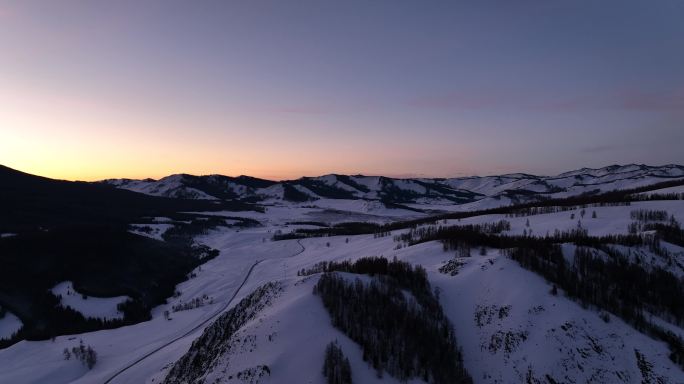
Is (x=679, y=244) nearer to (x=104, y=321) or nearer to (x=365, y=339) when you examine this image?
(x=365, y=339)

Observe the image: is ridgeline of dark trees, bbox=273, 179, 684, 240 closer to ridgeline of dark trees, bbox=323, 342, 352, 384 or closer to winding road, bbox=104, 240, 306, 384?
winding road, bbox=104, 240, 306, 384

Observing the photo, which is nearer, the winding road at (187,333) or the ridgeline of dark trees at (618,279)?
the ridgeline of dark trees at (618,279)

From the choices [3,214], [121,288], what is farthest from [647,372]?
[3,214]

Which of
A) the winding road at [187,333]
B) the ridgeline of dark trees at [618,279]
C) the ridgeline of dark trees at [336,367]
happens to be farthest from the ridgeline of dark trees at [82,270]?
the ridgeline of dark trees at [618,279]

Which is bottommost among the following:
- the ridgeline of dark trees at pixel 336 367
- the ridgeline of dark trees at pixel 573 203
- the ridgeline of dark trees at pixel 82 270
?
the ridgeline of dark trees at pixel 82 270

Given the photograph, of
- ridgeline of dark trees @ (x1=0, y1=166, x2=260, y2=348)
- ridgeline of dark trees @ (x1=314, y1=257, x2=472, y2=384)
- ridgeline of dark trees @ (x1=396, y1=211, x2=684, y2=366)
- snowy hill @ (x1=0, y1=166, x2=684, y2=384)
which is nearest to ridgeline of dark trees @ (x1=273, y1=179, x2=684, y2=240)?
snowy hill @ (x1=0, y1=166, x2=684, y2=384)

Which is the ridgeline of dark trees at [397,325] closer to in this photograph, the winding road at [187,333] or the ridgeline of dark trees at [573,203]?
the winding road at [187,333]
